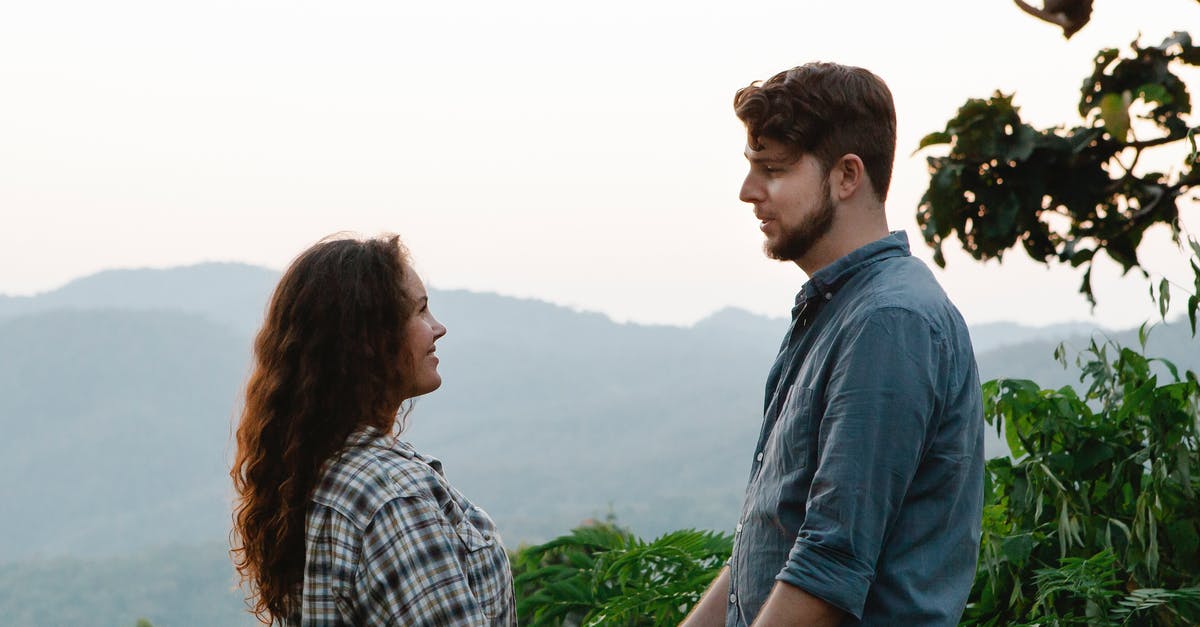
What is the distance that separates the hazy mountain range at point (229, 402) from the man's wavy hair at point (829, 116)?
164ft

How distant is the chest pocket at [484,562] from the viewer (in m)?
1.74

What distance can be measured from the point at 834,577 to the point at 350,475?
2.24 feet

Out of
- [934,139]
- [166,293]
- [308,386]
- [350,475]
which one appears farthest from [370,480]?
[166,293]

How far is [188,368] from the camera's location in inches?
3039

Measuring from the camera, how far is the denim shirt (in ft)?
4.90

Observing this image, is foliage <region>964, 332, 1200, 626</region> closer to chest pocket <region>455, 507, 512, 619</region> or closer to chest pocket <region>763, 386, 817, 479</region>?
chest pocket <region>763, 386, 817, 479</region>

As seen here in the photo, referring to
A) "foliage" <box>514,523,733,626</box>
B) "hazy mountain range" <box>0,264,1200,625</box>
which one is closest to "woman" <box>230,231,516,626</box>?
"foliage" <box>514,523,733,626</box>

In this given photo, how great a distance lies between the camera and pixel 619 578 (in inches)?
104

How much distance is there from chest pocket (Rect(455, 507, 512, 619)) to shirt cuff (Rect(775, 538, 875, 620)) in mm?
491

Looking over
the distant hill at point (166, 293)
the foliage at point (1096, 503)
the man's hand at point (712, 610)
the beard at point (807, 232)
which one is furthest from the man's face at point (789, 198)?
the distant hill at point (166, 293)

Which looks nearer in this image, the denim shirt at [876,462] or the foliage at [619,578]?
the denim shirt at [876,462]

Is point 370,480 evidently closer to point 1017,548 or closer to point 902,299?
point 902,299

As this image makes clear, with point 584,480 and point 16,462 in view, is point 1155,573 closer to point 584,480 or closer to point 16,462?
point 584,480

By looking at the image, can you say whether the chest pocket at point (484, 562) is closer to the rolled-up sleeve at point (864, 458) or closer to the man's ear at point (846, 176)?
the rolled-up sleeve at point (864, 458)
